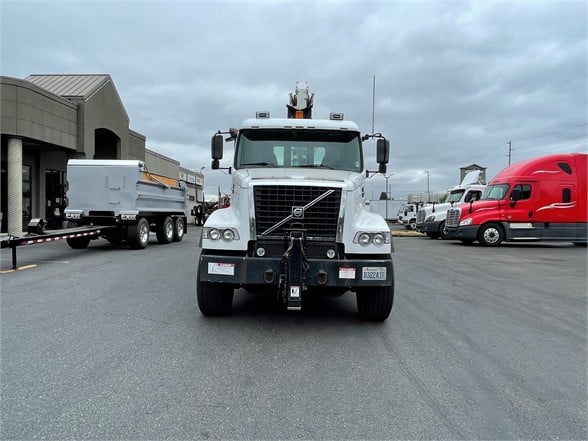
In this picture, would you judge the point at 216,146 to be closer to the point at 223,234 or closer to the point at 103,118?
the point at 223,234

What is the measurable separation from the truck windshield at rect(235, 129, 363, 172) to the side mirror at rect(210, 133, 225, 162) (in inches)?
23.9

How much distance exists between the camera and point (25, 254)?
1257 cm

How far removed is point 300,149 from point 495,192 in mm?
15004

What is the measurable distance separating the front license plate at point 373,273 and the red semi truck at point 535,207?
14.6m

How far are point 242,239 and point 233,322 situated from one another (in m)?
1.13

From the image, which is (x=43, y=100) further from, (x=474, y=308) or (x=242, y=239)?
(x=474, y=308)

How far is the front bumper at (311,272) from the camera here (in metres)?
5.04

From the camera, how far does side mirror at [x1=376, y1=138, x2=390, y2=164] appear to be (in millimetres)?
6845

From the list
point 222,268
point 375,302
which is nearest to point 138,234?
point 222,268

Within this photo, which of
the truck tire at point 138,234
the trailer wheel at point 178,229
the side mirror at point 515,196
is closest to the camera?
the truck tire at point 138,234

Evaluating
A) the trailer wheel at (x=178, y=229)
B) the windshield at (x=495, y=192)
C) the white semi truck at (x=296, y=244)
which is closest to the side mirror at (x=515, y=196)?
the windshield at (x=495, y=192)

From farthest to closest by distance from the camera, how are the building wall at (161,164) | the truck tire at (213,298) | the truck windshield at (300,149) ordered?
the building wall at (161,164) → the truck windshield at (300,149) → the truck tire at (213,298)

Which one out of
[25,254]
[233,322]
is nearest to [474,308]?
[233,322]

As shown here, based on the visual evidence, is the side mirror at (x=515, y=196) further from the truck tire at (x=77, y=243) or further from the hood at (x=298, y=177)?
the truck tire at (x=77, y=243)
